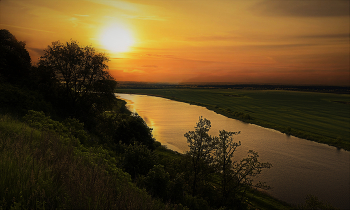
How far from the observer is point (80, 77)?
70.3ft

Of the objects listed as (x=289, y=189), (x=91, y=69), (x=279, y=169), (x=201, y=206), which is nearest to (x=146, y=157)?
(x=201, y=206)

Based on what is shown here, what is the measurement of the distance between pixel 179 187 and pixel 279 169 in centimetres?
2406

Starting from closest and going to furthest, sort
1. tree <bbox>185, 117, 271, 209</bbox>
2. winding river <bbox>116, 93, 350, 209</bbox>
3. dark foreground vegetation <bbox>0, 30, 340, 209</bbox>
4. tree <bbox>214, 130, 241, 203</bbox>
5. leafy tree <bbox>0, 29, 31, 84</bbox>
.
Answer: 1. dark foreground vegetation <bbox>0, 30, 340, 209</bbox>
2. tree <bbox>185, 117, 271, 209</bbox>
3. tree <bbox>214, 130, 241, 203</bbox>
4. leafy tree <bbox>0, 29, 31, 84</bbox>
5. winding river <bbox>116, 93, 350, 209</bbox>

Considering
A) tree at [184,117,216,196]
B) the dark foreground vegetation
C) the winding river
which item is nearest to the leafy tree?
the dark foreground vegetation

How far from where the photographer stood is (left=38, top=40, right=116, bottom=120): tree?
20.4 meters

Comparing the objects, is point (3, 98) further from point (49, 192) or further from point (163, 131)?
point (163, 131)

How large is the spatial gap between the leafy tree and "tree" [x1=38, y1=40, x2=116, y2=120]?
6.67ft

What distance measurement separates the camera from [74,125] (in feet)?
53.3

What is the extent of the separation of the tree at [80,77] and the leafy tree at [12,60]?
2.03m

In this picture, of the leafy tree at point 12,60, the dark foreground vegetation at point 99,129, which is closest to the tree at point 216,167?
the dark foreground vegetation at point 99,129

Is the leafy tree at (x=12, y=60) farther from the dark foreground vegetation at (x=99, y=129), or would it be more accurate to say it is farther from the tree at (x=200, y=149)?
the tree at (x=200, y=149)

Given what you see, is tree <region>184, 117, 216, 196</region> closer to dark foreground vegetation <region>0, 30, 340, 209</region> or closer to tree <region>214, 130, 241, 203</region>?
dark foreground vegetation <region>0, 30, 340, 209</region>

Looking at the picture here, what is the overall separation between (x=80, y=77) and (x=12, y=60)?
6225mm

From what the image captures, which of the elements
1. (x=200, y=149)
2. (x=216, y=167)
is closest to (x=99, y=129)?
(x=200, y=149)
